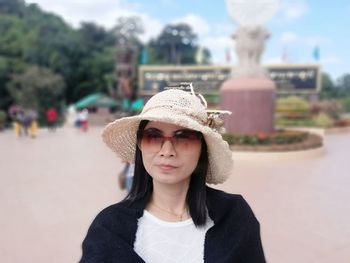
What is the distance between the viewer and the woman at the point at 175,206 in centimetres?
110

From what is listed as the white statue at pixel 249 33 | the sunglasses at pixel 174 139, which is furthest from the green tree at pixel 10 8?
the sunglasses at pixel 174 139

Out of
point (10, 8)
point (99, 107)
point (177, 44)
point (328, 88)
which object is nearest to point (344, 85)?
point (328, 88)

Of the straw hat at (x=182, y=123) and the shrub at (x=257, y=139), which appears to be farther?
the shrub at (x=257, y=139)

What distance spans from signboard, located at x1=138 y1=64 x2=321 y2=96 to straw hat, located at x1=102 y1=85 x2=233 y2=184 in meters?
22.0

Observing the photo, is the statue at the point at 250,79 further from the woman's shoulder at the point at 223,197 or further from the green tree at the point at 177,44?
the green tree at the point at 177,44

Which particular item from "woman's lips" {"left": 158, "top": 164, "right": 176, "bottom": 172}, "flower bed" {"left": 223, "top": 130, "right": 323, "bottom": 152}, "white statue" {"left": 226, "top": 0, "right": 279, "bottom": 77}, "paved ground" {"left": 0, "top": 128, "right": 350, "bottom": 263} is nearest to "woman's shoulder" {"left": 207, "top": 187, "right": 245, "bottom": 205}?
"woman's lips" {"left": 158, "top": 164, "right": 176, "bottom": 172}

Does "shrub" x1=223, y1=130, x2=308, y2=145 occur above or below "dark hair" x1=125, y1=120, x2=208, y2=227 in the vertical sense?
below

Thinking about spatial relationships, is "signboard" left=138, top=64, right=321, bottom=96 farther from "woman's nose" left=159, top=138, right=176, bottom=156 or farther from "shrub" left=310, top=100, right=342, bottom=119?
"woman's nose" left=159, top=138, right=176, bottom=156

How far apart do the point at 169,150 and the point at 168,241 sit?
1.05ft

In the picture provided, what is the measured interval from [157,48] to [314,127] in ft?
130

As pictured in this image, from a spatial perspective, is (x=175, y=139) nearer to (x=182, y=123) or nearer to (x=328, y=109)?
(x=182, y=123)

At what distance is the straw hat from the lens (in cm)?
112

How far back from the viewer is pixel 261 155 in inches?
312

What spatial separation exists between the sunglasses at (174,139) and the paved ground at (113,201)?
2.23 meters
